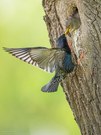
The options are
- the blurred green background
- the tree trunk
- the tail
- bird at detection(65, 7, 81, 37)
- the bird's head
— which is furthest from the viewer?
the blurred green background

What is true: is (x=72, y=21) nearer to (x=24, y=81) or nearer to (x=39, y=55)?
(x=39, y=55)

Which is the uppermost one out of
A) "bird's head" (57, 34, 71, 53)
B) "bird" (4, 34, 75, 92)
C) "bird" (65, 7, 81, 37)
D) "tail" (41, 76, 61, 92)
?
"bird" (65, 7, 81, 37)

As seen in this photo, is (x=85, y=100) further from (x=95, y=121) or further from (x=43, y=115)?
(x=43, y=115)

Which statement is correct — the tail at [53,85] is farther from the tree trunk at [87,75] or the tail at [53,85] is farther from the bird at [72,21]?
the bird at [72,21]

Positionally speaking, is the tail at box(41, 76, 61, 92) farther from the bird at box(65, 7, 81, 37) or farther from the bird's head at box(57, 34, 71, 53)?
the bird at box(65, 7, 81, 37)

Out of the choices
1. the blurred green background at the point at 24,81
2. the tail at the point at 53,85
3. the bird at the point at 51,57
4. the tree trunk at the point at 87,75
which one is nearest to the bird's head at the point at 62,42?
the bird at the point at 51,57

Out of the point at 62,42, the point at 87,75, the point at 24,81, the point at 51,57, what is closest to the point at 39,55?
→ the point at 51,57

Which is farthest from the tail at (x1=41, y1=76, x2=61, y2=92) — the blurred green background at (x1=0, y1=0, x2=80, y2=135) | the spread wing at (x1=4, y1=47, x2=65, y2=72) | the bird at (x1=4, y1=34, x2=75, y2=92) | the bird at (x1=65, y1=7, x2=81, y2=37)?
the blurred green background at (x1=0, y1=0, x2=80, y2=135)

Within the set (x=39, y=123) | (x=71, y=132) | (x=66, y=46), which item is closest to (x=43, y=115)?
(x=39, y=123)
